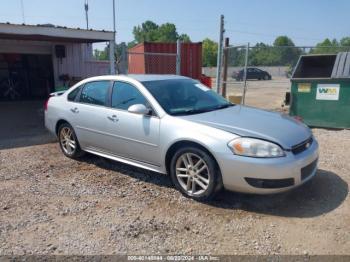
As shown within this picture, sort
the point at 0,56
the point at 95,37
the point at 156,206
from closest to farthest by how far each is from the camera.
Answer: the point at 156,206
the point at 95,37
the point at 0,56

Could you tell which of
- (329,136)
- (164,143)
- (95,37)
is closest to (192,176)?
(164,143)

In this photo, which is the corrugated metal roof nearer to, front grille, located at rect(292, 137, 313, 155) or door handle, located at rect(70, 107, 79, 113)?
front grille, located at rect(292, 137, 313, 155)

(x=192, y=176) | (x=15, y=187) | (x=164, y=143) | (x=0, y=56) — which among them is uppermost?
(x=0, y=56)

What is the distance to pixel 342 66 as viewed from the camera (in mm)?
7879

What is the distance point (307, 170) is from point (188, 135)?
4.67ft

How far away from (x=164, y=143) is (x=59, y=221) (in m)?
1.50

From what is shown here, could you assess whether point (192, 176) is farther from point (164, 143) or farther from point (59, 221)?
point (59, 221)

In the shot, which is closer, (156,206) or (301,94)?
(156,206)

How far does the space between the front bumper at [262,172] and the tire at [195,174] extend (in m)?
0.12

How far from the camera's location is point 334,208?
3906 millimetres

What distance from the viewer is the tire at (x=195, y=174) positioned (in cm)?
394

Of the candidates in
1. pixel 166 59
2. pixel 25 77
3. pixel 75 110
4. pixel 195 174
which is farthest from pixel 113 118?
pixel 25 77

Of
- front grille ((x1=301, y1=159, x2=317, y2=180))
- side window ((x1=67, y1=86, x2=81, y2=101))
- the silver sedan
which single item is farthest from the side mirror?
front grille ((x1=301, y1=159, x2=317, y2=180))

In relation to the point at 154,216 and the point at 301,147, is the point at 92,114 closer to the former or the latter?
the point at 154,216
